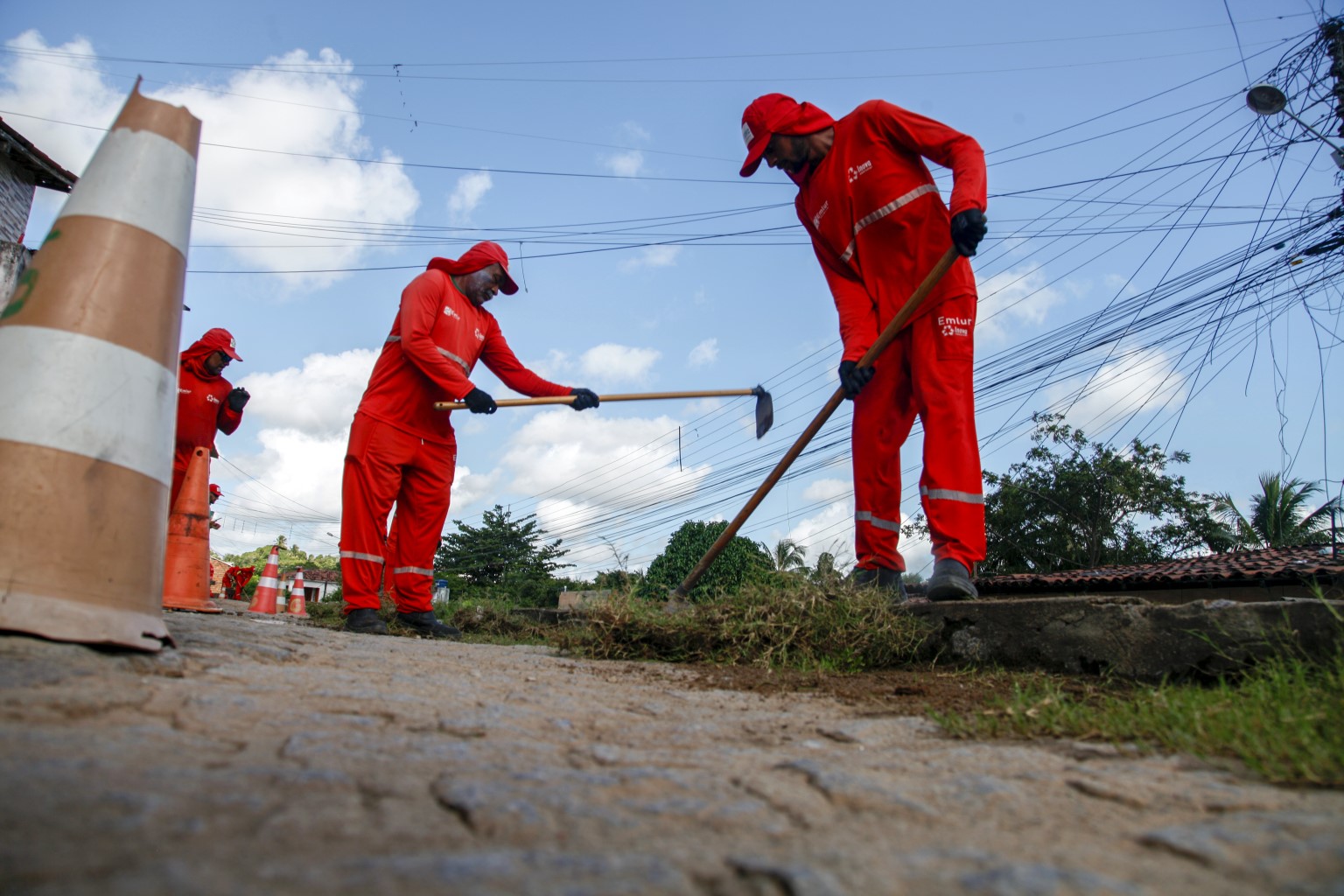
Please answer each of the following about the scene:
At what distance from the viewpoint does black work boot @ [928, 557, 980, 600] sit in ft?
10.5

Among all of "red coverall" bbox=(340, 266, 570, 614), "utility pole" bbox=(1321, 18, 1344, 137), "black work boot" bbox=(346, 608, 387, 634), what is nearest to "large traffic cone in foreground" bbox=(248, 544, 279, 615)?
"red coverall" bbox=(340, 266, 570, 614)

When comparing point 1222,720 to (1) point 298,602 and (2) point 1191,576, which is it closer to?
(1) point 298,602

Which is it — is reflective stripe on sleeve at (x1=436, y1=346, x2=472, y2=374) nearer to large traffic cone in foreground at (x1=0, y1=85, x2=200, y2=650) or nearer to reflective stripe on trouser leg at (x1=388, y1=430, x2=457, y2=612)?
reflective stripe on trouser leg at (x1=388, y1=430, x2=457, y2=612)

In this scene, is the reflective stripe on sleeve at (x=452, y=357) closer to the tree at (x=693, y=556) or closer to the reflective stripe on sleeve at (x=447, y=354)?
the reflective stripe on sleeve at (x=447, y=354)

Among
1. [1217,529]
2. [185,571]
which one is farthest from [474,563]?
[185,571]

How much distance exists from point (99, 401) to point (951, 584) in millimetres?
2850

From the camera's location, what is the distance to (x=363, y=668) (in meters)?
2.37

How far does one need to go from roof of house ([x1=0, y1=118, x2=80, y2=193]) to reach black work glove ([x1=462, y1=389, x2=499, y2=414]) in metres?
11.3

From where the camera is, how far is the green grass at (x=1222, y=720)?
133 cm

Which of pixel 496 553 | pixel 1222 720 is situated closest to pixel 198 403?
pixel 1222 720

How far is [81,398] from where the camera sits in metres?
1.91

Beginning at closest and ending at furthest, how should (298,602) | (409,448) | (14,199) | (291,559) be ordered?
(409,448)
(298,602)
(14,199)
(291,559)

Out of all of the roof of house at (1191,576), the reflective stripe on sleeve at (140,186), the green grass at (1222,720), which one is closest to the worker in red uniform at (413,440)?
the reflective stripe on sleeve at (140,186)

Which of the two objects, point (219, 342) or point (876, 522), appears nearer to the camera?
point (876, 522)
